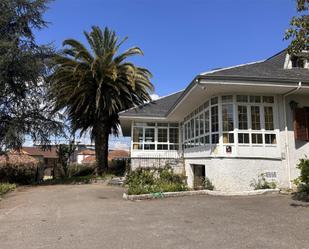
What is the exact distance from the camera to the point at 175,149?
21.3 m

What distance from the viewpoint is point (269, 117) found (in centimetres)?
1234

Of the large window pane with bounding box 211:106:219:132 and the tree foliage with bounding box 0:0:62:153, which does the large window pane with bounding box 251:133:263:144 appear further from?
the tree foliage with bounding box 0:0:62:153

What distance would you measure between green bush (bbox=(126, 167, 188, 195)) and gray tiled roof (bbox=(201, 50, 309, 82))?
458 centimetres

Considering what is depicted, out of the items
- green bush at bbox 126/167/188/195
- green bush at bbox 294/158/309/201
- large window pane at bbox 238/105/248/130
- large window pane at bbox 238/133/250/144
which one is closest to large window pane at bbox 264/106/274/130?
large window pane at bbox 238/105/248/130

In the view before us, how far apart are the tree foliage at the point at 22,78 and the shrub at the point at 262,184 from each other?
12843 millimetres

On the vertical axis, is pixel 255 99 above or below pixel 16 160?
above

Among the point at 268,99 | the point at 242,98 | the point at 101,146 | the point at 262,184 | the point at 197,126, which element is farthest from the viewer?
the point at 101,146

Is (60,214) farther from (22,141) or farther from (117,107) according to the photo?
(117,107)

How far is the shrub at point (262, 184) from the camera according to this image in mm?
11620

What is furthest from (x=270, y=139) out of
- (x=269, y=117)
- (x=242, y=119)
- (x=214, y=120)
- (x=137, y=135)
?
(x=137, y=135)

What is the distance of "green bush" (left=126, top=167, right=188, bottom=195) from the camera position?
11.5 metres

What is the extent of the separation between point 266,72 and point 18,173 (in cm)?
1713

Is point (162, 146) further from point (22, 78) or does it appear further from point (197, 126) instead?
point (22, 78)

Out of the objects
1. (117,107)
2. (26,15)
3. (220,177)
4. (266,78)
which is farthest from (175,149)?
(26,15)
